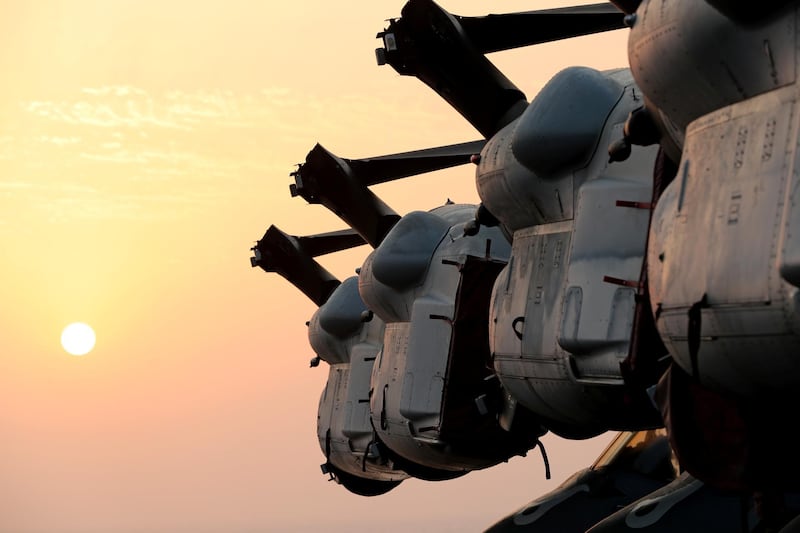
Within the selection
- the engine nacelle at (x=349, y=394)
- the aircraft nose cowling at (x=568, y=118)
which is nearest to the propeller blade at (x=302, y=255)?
the engine nacelle at (x=349, y=394)

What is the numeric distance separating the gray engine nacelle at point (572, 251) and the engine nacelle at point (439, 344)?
3845mm

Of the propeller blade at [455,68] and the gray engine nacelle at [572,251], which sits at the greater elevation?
the propeller blade at [455,68]

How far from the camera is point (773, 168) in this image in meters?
12.5

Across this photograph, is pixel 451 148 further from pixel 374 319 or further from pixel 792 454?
pixel 792 454

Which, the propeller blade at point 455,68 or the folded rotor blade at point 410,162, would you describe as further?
the folded rotor blade at point 410,162

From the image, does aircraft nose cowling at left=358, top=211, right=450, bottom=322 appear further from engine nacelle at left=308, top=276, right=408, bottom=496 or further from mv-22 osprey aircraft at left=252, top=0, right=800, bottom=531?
engine nacelle at left=308, top=276, right=408, bottom=496

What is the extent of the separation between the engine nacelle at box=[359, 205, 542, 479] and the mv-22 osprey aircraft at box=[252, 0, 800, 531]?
51 mm

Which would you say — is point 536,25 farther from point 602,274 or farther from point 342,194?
point 342,194

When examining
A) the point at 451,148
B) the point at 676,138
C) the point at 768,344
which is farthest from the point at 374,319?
the point at 768,344

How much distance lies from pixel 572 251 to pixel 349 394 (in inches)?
729

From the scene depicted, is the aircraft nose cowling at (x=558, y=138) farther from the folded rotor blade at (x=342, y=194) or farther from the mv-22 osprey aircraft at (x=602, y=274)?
the folded rotor blade at (x=342, y=194)

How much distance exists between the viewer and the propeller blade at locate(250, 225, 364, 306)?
4234 cm

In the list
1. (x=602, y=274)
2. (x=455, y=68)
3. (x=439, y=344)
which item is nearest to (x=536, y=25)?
(x=455, y=68)

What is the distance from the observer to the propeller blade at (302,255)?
42344 millimetres
